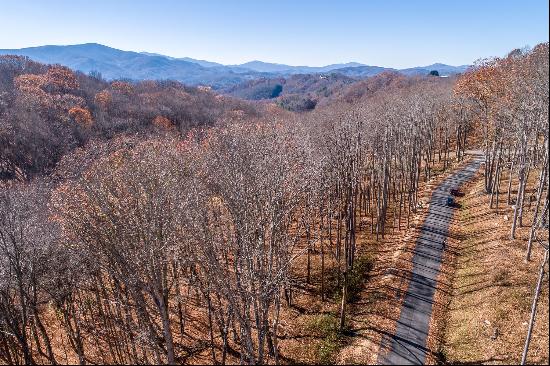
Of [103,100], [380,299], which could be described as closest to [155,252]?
[380,299]

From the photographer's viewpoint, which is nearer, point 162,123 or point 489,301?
point 489,301

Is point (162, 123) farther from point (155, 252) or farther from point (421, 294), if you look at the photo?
point (155, 252)

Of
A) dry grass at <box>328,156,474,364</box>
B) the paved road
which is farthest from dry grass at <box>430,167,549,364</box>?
dry grass at <box>328,156,474,364</box>

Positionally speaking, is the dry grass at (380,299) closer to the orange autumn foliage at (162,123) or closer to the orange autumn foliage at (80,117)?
the orange autumn foliage at (80,117)

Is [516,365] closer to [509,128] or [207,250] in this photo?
[207,250]

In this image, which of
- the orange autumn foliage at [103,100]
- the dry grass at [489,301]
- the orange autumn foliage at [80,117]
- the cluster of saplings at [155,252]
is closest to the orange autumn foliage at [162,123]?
the orange autumn foliage at [103,100]
